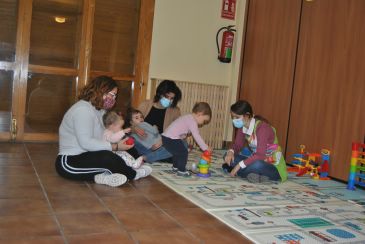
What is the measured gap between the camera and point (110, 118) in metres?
3.14

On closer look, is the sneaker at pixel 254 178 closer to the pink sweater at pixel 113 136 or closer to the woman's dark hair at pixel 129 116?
the pink sweater at pixel 113 136

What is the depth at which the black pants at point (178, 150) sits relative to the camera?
3.53 meters

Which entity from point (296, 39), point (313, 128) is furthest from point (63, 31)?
point (313, 128)

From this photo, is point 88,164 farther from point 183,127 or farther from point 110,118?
point 183,127

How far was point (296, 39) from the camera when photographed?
4.62m

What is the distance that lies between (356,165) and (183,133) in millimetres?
1597

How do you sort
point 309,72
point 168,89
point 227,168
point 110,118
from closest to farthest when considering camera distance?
point 110,118 < point 227,168 < point 168,89 < point 309,72

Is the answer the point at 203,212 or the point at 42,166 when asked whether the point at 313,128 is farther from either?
the point at 42,166

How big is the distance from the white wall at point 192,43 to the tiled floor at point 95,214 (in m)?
2.41

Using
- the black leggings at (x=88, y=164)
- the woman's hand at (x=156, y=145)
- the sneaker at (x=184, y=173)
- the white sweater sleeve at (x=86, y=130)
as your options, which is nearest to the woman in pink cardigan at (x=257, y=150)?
the sneaker at (x=184, y=173)

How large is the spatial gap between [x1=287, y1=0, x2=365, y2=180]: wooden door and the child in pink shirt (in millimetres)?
1382

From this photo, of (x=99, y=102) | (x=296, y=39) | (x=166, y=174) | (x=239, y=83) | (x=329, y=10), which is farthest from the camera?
(x=239, y=83)

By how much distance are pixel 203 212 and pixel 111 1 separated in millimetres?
3342

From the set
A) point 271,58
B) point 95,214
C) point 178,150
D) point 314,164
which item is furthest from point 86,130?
point 271,58
